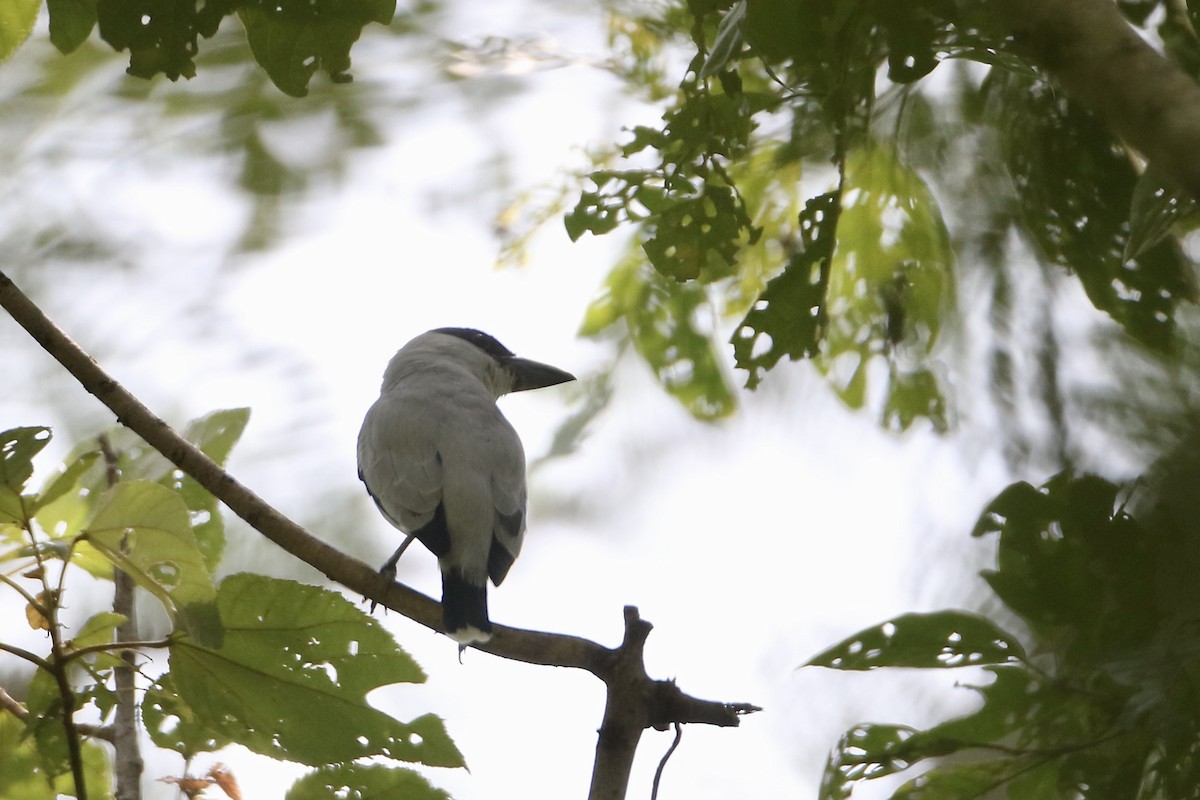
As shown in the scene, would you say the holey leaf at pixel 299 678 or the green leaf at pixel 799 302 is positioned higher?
the green leaf at pixel 799 302

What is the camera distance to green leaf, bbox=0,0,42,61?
5.57ft

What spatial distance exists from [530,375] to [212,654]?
8.20 ft

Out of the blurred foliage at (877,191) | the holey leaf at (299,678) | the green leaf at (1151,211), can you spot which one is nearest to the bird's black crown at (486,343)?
the blurred foliage at (877,191)

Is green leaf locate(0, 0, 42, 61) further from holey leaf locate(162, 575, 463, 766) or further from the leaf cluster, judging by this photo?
holey leaf locate(162, 575, 463, 766)

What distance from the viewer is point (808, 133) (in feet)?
7.88

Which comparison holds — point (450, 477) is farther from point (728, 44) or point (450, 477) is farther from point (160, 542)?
point (728, 44)

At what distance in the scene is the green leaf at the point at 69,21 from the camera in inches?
64.6

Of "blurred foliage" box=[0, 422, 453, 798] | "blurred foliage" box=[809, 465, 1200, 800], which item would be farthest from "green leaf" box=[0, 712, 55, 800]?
"blurred foliage" box=[809, 465, 1200, 800]

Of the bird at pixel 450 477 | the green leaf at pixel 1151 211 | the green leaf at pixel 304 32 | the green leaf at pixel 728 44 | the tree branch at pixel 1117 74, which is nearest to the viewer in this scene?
the tree branch at pixel 1117 74

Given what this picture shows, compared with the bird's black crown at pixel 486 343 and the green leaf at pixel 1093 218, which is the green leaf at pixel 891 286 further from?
the bird's black crown at pixel 486 343

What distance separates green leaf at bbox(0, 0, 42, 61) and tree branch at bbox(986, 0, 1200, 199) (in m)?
1.35

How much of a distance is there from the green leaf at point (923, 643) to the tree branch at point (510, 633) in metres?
0.29

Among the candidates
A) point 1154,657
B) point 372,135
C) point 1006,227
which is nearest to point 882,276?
point 1006,227

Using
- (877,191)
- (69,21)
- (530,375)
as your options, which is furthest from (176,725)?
(530,375)
